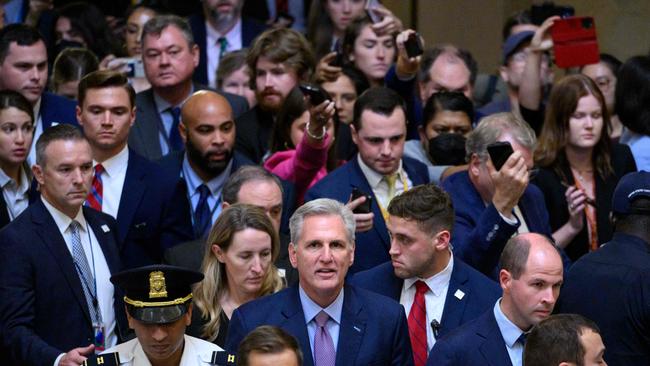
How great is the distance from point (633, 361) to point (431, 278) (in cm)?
113

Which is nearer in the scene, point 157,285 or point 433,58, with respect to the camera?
point 157,285

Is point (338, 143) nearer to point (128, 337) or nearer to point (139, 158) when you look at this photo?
point (139, 158)

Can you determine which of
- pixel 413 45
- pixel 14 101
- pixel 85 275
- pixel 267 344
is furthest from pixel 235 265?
pixel 413 45

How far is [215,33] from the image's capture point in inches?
471

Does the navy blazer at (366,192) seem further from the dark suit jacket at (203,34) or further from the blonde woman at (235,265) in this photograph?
the dark suit jacket at (203,34)

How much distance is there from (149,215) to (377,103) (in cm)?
156

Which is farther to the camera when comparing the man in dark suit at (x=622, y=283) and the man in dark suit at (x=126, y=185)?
the man in dark suit at (x=126, y=185)

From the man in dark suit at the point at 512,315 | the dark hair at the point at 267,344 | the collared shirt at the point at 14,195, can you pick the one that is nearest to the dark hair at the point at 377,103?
the man in dark suit at the point at 512,315

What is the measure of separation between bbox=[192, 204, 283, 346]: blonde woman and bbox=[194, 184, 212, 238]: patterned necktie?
1270mm

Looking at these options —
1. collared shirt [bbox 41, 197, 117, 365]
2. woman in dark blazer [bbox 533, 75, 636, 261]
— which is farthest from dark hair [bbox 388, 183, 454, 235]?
woman in dark blazer [bbox 533, 75, 636, 261]

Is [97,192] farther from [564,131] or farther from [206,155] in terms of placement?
[564,131]

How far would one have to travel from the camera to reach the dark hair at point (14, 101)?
914 cm

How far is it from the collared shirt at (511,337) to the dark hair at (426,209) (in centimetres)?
70

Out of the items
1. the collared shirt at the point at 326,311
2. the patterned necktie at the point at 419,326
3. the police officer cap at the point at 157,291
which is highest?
the police officer cap at the point at 157,291
